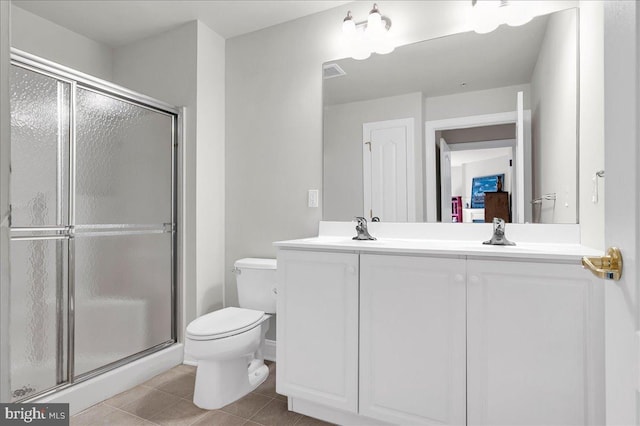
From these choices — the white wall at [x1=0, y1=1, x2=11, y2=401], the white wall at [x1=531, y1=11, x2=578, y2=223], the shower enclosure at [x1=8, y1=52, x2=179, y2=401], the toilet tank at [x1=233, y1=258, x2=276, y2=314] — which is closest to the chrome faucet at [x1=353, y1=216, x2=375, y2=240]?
the toilet tank at [x1=233, y1=258, x2=276, y2=314]

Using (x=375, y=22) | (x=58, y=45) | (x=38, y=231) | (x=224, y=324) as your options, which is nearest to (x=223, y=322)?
(x=224, y=324)

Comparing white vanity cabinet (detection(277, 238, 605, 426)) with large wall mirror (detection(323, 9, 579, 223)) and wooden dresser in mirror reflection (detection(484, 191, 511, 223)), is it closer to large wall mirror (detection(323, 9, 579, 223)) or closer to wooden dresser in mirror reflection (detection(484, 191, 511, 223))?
wooden dresser in mirror reflection (detection(484, 191, 511, 223))

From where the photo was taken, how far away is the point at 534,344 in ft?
4.35

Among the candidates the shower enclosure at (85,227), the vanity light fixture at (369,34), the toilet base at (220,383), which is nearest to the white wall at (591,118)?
the vanity light fixture at (369,34)

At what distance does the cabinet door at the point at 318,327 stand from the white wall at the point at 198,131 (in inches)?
37.1

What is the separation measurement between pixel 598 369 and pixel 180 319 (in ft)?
A: 7.64

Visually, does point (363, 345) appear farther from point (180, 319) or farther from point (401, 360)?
point (180, 319)

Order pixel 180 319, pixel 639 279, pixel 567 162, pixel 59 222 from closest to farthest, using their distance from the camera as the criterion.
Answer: pixel 639 279, pixel 567 162, pixel 59 222, pixel 180 319

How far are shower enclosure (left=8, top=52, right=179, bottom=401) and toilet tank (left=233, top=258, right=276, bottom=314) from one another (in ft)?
1.76

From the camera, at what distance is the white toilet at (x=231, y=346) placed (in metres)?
1.83

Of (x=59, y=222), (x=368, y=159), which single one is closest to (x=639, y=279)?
(x=368, y=159)

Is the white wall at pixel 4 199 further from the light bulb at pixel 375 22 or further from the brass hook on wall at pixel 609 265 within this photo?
the light bulb at pixel 375 22

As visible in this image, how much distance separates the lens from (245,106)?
8.65 feet

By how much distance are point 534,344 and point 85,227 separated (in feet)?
7.35
